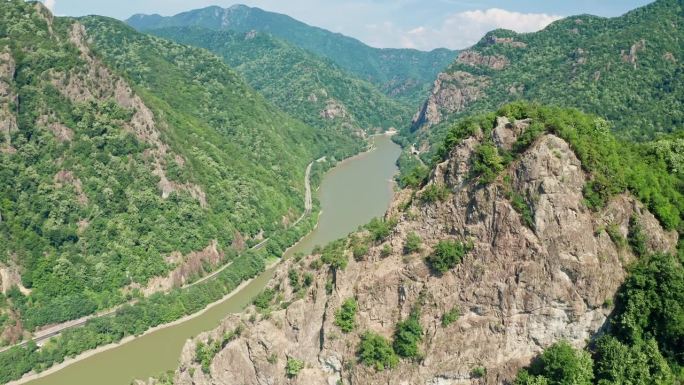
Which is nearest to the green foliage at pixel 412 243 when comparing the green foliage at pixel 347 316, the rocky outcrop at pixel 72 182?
the green foliage at pixel 347 316

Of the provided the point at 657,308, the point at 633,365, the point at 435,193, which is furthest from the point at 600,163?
the point at 633,365

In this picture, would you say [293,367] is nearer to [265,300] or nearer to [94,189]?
[265,300]

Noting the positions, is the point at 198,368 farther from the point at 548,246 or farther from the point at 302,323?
the point at 548,246

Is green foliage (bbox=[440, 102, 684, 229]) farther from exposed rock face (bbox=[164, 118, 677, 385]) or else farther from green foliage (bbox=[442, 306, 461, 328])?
green foliage (bbox=[442, 306, 461, 328])

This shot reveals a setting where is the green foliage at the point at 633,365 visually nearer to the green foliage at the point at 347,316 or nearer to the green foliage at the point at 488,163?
the green foliage at the point at 488,163

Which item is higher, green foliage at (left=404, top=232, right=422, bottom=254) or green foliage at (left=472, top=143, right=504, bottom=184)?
green foliage at (left=472, top=143, right=504, bottom=184)

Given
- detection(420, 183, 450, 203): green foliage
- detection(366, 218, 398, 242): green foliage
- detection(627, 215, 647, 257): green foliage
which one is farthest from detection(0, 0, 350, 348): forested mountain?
detection(627, 215, 647, 257): green foliage
